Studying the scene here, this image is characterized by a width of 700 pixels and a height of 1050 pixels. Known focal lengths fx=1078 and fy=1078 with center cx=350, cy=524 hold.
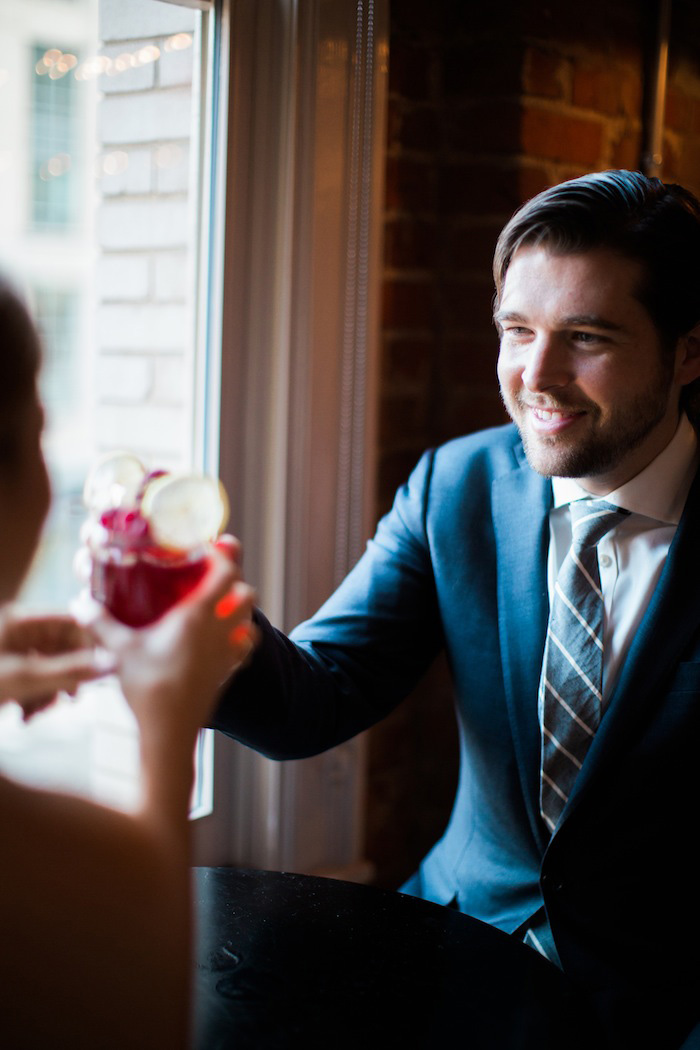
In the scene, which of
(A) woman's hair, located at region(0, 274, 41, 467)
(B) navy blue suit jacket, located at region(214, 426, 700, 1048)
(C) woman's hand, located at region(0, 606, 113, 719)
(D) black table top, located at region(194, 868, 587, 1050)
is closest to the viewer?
(A) woman's hair, located at region(0, 274, 41, 467)

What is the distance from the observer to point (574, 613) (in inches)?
57.9

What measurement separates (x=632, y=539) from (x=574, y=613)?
143 mm

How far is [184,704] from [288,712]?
672 mm

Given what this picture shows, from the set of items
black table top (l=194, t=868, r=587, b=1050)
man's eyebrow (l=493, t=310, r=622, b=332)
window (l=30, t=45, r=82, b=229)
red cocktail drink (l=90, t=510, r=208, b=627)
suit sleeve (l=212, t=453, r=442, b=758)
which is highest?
window (l=30, t=45, r=82, b=229)

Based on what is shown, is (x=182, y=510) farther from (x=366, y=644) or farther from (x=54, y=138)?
(x=54, y=138)

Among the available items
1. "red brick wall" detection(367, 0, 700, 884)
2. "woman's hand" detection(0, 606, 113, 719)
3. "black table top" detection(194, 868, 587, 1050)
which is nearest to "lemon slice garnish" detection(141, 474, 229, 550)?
"woman's hand" detection(0, 606, 113, 719)

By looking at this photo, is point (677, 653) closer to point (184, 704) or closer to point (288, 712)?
point (288, 712)

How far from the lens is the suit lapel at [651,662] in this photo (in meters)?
1.40

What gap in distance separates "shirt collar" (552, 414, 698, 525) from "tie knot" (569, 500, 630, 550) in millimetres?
15

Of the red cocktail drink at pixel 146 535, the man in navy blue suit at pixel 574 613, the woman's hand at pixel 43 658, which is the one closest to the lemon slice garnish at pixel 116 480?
the red cocktail drink at pixel 146 535

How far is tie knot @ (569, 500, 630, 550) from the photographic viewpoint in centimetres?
149

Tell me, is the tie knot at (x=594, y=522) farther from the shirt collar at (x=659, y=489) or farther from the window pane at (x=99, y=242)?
the window pane at (x=99, y=242)

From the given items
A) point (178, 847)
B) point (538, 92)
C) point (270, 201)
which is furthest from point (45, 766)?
point (538, 92)

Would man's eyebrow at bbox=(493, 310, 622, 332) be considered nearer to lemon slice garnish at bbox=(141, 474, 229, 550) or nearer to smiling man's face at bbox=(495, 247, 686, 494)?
smiling man's face at bbox=(495, 247, 686, 494)
